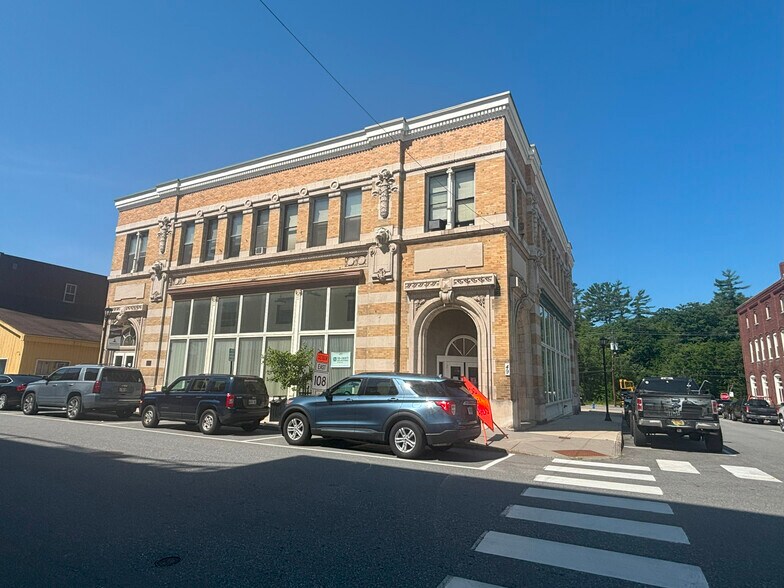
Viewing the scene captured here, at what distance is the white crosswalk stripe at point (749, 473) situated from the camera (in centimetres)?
837

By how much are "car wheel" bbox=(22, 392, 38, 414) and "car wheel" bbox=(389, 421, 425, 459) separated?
629 inches

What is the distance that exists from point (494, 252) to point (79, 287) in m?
37.5

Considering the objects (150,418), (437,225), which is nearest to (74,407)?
(150,418)

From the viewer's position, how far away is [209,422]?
1297cm

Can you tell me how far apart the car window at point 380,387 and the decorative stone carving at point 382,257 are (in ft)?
24.4

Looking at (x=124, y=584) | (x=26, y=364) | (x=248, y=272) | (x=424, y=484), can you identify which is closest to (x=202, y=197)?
(x=248, y=272)

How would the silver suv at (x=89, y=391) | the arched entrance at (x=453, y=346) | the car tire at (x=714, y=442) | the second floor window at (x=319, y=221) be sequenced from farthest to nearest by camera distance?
the second floor window at (x=319, y=221) → the arched entrance at (x=453, y=346) → the silver suv at (x=89, y=391) → the car tire at (x=714, y=442)

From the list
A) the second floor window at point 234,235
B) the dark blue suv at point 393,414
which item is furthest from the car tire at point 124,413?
the dark blue suv at point 393,414

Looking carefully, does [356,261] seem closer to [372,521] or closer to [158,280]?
[158,280]

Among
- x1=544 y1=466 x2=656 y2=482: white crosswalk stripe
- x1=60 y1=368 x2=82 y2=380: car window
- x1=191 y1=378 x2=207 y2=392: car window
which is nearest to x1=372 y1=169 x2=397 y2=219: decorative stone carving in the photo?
x1=191 y1=378 x2=207 y2=392: car window

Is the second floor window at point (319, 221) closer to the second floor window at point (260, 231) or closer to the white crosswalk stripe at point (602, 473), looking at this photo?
the second floor window at point (260, 231)

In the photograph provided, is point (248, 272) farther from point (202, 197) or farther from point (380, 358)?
point (380, 358)

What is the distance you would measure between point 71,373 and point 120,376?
1997 millimetres

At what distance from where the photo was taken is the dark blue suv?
→ 9.18 metres
